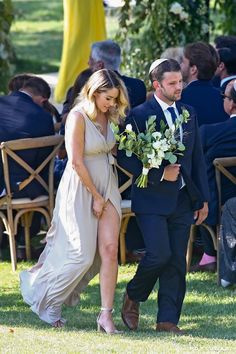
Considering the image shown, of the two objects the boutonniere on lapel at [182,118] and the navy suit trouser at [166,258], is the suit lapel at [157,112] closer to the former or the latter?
the boutonniere on lapel at [182,118]

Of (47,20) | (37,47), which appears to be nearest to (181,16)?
(37,47)

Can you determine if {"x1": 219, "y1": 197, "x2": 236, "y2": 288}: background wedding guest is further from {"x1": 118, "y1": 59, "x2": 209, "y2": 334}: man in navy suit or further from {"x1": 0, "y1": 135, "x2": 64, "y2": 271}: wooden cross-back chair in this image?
{"x1": 0, "y1": 135, "x2": 64, "y2": 271}: wooden cross-back chair

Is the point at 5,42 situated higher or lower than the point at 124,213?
higher

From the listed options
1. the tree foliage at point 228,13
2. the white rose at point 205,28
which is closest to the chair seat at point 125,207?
the white rose at point 205,28

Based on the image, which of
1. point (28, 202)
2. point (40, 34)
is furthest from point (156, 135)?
point (40, 34)

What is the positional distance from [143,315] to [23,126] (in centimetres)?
199

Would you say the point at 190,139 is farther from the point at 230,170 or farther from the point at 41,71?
the point at 41,71

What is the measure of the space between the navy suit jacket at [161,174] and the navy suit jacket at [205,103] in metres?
1.86

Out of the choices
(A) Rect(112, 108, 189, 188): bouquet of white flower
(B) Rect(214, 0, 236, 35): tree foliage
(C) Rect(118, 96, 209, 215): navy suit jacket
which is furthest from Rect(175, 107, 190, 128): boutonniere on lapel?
(B) Rect(214, 0, 236, 35): tree foliage

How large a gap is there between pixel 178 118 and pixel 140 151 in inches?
11.6

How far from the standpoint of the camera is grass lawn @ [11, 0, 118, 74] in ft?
69.6

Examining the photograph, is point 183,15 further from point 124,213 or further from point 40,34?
point 40,34

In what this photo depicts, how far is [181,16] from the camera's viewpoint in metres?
12.6

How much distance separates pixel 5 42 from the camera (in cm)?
1132
